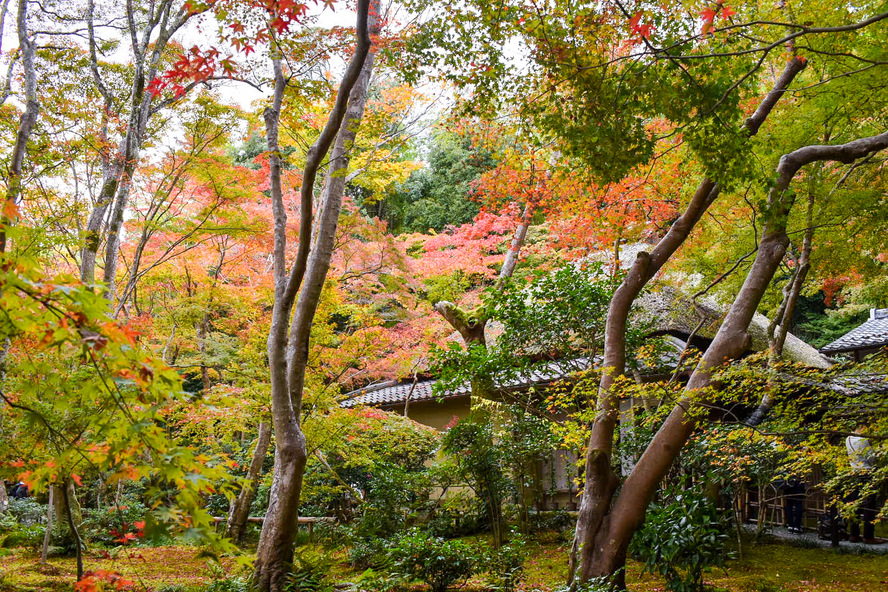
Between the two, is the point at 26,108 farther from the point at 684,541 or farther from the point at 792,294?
the point at 792,294

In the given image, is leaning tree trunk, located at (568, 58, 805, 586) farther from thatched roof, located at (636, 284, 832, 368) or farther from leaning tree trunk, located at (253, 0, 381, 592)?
thatched roof, located at (636, 284, 832, 368)

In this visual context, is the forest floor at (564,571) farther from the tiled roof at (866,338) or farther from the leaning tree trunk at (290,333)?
the tiled roof at (866,338)

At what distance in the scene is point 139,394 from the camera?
6.51 ft

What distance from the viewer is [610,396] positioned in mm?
5766

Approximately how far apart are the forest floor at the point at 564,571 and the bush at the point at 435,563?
0.37 m

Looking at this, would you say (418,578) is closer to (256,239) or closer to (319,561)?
(319,561)

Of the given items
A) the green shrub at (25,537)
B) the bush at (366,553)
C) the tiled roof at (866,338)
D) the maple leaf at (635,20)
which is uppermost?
the maple leaf at (635,20)

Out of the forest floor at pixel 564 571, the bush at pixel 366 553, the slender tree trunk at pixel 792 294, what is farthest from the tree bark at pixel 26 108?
the slender tree trunk at pixel 792 294

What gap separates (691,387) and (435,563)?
3056mm

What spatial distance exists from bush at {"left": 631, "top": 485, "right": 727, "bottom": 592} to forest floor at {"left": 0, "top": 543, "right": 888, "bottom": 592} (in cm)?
60

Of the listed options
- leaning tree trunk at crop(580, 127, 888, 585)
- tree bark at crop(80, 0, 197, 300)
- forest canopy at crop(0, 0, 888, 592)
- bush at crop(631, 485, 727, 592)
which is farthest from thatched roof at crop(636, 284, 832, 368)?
tree bark at crop(80, 0, 197, 300)

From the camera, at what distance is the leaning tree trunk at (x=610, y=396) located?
18.3ft

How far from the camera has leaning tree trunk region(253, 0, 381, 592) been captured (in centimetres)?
549

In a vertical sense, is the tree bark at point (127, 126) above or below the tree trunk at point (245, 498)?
above
